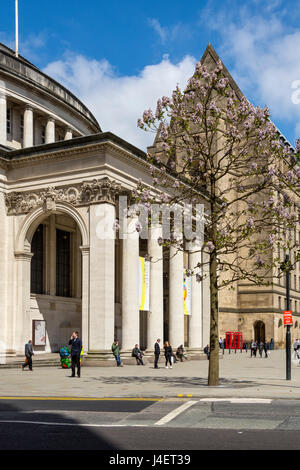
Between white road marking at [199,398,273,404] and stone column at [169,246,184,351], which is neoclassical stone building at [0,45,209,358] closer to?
stone column at [169,246,184,351]

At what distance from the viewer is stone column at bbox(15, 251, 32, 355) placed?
37281 millimetres

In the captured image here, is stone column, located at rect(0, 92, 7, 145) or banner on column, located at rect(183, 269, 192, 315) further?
banner on column, located at rect(183, 269, 192, 315)

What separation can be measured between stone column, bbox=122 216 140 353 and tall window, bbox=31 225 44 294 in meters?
7.75

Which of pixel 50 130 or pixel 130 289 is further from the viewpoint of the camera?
pixel 50 130

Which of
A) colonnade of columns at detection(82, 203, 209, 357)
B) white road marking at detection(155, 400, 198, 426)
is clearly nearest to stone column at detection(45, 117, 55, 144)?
colonnade of columns at detection(82, 203, 209, 357)

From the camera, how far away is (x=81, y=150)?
35.7 metres

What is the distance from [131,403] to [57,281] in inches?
1101

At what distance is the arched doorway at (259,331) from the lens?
82062mm

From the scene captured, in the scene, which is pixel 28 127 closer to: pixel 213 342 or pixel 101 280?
pixel 101 280

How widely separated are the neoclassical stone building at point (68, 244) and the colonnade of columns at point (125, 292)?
0.19 feet

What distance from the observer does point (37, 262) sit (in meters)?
42.0

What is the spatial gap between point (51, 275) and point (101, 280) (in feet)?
30.1

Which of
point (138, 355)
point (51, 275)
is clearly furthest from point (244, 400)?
point (51, 275)
